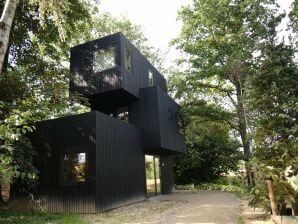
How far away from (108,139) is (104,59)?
439 centimetres

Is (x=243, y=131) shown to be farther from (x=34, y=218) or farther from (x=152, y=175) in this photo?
(x=34, y=218)

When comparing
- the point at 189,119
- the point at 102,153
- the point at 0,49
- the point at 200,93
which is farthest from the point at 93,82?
the point at 200,93

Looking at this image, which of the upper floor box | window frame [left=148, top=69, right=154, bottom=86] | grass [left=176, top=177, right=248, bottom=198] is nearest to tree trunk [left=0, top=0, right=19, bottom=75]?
the upper floor box

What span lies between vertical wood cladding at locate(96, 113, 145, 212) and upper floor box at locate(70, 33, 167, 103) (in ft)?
6.43

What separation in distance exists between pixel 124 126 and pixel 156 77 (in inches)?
262

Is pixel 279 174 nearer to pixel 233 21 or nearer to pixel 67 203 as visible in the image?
pixel 67 203

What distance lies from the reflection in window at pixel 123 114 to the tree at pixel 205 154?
222 inches

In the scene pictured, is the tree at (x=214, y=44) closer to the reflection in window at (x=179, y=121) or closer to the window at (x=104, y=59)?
the reflection in window at (x=179, y=121)

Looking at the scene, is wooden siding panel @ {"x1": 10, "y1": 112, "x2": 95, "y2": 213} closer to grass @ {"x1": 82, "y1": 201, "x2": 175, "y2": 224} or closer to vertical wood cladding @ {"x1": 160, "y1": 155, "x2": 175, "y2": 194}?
grass @ {"x1": 82, "y1": 201, "x2": 175, "y2": 224}

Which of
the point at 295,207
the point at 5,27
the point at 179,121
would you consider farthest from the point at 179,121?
the point at 5,27

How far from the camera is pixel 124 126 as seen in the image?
12305 millimetres

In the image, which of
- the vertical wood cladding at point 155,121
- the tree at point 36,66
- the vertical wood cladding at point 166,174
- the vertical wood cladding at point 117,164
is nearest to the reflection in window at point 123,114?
the vertical wood cladding at point 155,121

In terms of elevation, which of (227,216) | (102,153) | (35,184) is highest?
(102,153)

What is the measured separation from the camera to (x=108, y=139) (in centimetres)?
1084
